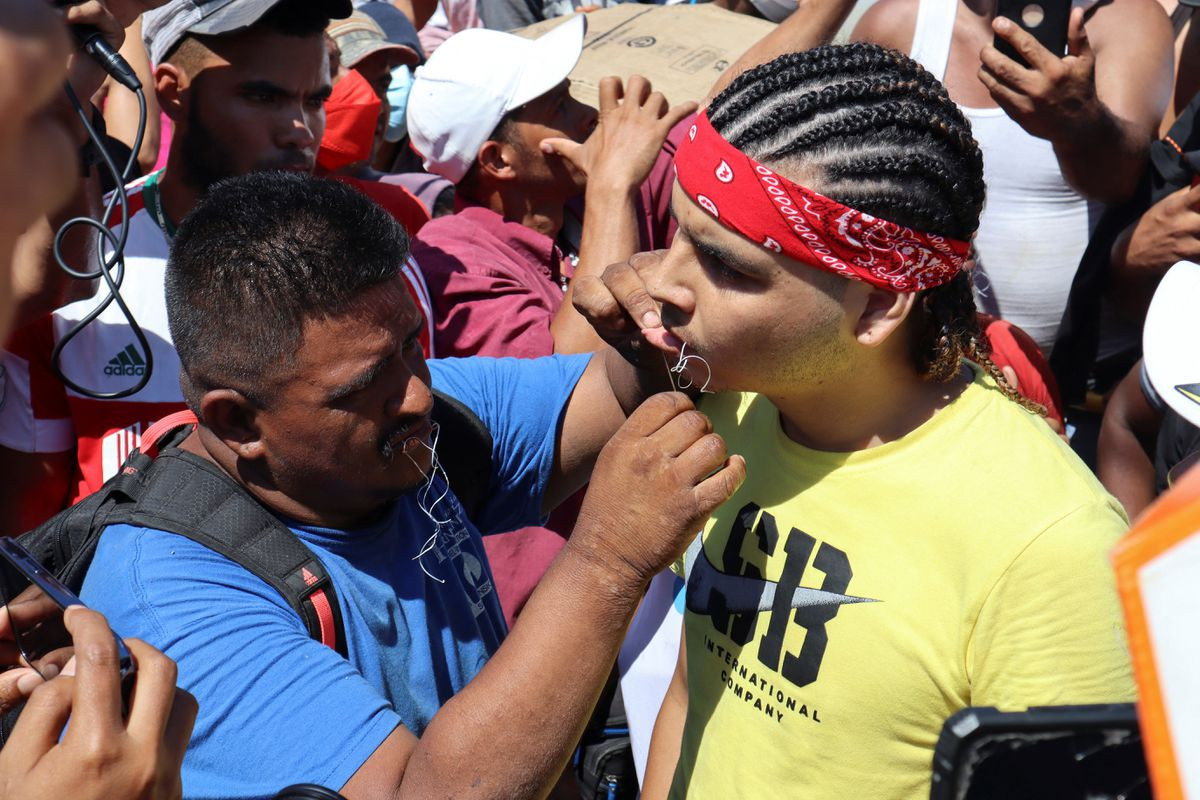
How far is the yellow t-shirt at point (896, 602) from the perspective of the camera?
1.55 m

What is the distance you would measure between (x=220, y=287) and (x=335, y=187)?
319 mm

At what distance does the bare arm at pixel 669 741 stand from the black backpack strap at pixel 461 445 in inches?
20.8

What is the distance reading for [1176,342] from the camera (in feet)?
6.98

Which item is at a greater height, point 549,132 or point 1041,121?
point 1041,121

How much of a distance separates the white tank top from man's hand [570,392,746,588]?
1976 millimetres

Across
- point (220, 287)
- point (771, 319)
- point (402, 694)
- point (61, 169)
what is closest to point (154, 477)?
point (220, 287)

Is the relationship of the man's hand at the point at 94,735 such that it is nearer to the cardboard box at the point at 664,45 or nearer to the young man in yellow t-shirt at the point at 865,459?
the young man in yellow t-shirt at the point at 865,459

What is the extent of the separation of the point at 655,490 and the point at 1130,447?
1.97 metres

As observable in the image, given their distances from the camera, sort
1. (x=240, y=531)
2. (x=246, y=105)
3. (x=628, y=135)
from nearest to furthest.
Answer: (x=240, y=531)
(x=246, y=105)
(x=628, y=135)

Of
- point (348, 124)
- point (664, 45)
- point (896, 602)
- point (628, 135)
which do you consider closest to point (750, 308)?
point (896, 602)

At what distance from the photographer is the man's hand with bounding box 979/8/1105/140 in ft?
9.66

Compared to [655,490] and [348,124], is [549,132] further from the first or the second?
[655,490]

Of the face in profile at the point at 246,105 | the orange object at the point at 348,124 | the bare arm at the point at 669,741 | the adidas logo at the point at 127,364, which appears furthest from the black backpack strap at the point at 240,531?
the orange object at the point at 348,124

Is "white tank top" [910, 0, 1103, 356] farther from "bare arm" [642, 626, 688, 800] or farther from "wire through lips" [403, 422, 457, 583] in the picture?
"wire through lips" [403, 422, 457, 583]
